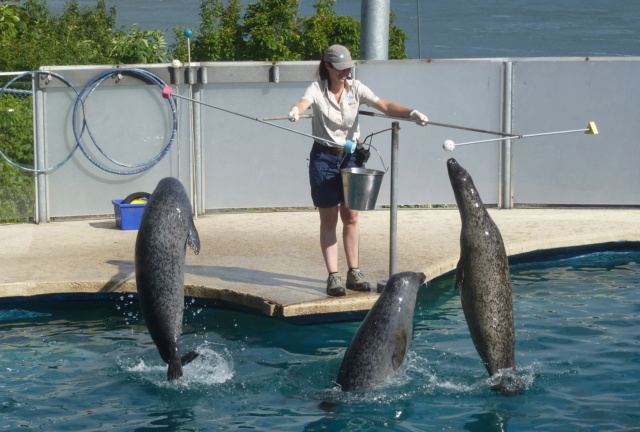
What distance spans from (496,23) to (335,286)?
38.6m

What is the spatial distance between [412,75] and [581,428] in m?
5.62

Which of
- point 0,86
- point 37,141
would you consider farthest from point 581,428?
point 0,86

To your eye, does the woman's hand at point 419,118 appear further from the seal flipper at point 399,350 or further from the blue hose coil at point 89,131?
the blue hose coil at point 89,131

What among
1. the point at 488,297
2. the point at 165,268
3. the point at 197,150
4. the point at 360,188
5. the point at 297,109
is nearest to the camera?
the point at 488,297

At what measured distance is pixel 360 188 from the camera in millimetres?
6332

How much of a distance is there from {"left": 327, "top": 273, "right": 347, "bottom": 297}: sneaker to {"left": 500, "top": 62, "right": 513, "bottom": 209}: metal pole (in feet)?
13.0

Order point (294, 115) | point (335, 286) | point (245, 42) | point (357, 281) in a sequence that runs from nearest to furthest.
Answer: point (294, 115) → point (335, 286) → point (357, 281) → point (245, 42)

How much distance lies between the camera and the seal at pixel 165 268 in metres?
5.42

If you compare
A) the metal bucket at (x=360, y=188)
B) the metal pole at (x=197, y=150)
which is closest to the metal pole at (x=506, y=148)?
the metal pole at (x=197, y=150)

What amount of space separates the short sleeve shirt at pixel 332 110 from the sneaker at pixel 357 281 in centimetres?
95

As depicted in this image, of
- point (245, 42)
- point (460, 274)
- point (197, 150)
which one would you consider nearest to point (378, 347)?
point (460, 274)

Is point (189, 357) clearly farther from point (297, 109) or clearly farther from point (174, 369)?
point (297, 109)

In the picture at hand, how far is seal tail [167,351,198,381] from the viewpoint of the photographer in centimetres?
539

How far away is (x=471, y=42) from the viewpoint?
129 ft
